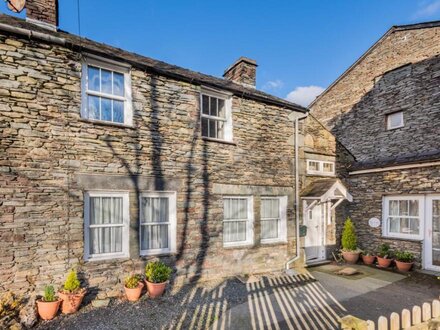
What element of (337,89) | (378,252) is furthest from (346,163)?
(337,89)

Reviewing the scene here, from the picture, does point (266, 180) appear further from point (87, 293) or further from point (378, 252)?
point (87, 293)

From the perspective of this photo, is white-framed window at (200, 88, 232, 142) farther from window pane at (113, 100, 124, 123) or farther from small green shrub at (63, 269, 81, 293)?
small green shrub at (63, 269, 81, 293)

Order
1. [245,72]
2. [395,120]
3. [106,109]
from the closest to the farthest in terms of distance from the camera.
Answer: [106,109] < [245,72] < [395,120]

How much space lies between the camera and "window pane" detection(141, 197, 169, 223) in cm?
727

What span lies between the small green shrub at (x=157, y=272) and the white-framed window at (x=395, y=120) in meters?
12.0

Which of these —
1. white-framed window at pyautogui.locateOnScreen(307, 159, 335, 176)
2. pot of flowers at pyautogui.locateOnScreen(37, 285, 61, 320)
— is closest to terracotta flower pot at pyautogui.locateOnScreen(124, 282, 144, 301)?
pot of flowers at pyautogui.locateOnScreen(37, 285, 61, 320)

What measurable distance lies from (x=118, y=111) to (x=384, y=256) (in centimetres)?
→ 1036

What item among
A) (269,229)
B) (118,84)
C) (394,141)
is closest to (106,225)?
(118,84)

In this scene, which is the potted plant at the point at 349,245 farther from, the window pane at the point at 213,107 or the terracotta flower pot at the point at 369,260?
the window pane at the point at 213,107

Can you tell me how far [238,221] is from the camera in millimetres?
8766

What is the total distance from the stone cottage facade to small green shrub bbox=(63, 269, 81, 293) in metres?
0.33

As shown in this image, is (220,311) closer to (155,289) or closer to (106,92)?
(155,289)

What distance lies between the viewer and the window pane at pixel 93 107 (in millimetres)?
6741

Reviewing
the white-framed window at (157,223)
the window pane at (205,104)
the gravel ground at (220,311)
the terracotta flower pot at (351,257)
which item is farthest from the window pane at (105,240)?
the terracotta flower pot at (351,257)
